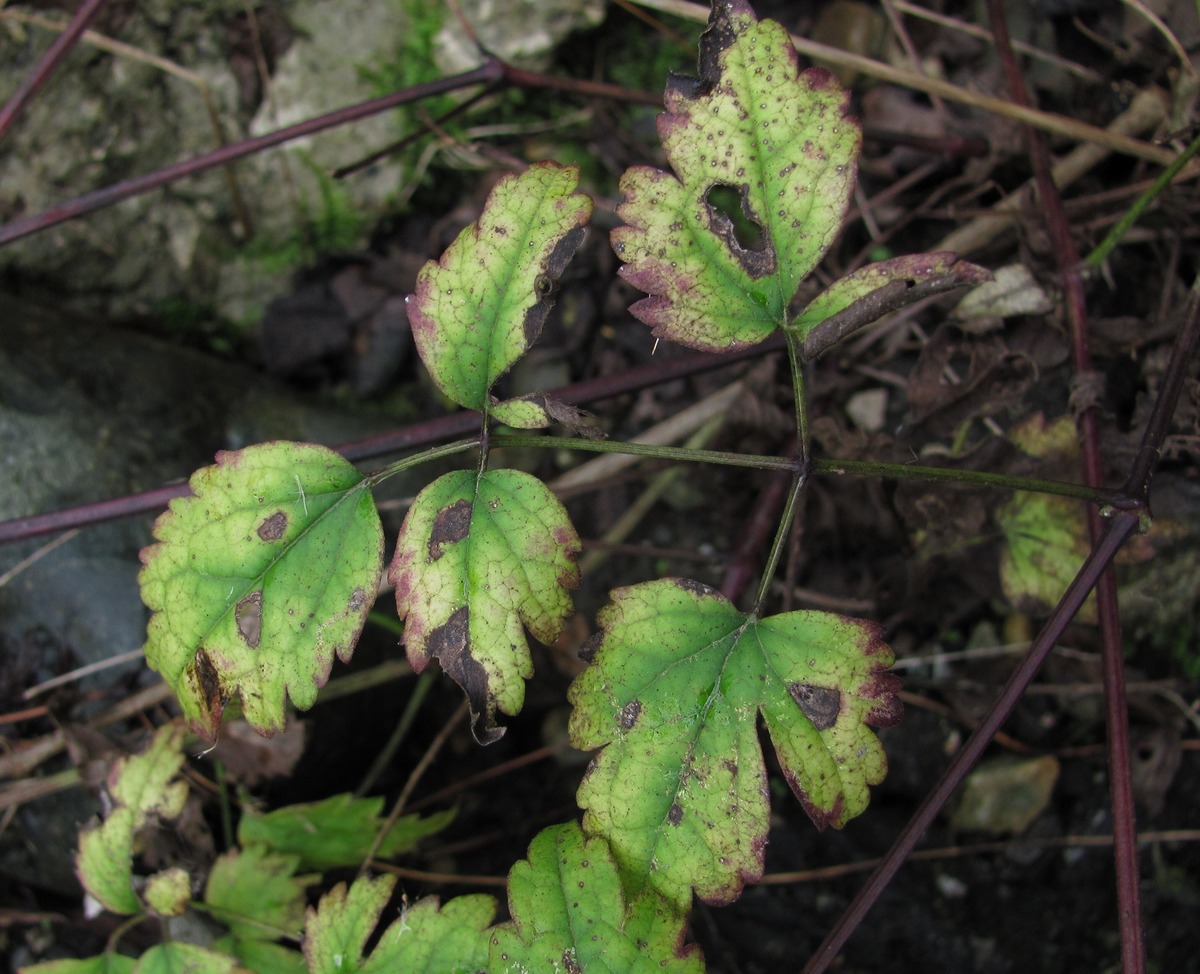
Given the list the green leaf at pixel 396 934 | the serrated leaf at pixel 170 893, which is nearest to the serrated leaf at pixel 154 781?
the serrated leaf at pixel 170 893

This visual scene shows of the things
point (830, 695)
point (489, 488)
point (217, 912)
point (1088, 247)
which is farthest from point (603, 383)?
point (217, 912)

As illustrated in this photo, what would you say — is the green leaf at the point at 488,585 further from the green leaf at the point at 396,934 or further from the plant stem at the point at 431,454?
the green leaf at the point at 396,934

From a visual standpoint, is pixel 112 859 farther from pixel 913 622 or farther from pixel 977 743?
pixel 913 622

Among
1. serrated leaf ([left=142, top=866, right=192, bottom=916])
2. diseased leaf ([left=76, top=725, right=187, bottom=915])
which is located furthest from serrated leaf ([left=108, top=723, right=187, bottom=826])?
serrated leaf ([left=142, top=866, right=192, bottom=916])

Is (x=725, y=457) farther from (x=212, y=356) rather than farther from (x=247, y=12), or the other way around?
(x=247, y=12)

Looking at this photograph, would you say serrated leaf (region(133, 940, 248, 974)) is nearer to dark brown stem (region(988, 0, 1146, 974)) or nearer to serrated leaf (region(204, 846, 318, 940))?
serrated leaf (region(204, 846, 318, 940))

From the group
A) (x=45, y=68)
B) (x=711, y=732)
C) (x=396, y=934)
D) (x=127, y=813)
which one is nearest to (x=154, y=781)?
(x=127, y=813)
